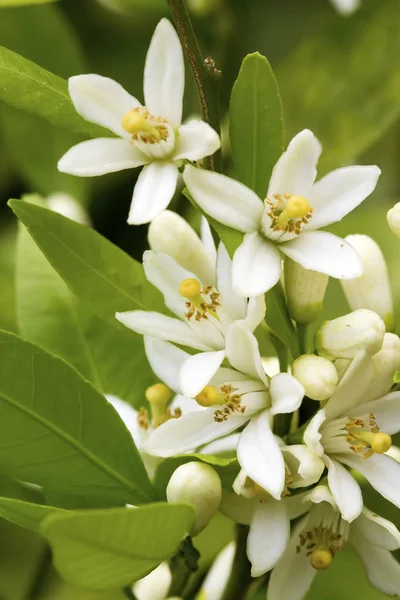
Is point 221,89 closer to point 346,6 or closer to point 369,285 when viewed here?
point 346,6

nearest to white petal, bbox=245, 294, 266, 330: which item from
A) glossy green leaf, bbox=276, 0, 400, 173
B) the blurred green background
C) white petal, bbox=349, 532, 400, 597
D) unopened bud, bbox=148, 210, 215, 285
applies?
unopened bud, bbox=148, 210, 215, 285

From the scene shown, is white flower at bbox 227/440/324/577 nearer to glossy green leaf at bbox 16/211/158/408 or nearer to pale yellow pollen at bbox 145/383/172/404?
pale yellow pollen at bbox 145/383/172/404

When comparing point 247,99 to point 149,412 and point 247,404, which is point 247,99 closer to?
point 247,404

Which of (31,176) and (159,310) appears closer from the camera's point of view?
(159,310)

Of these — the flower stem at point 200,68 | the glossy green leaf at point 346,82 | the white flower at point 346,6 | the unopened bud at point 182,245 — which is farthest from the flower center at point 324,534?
the white flower at point 346,6

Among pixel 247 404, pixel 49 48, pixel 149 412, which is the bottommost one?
pixel 149 412

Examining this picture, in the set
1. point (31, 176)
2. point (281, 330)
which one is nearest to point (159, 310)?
point (281, 330)

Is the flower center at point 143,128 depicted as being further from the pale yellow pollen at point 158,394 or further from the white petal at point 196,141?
the pale yellow pollen at point 158,394
